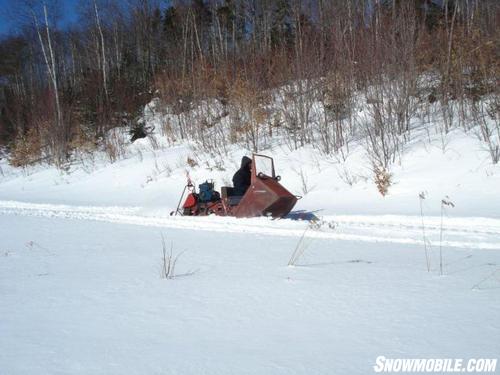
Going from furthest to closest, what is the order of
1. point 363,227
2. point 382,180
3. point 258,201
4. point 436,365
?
point 382,180 → point 258,201 → point 363,227 → point 436,365

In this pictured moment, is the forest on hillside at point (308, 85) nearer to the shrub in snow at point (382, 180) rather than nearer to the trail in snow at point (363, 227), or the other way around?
the shrub in snow at point (382, 180)

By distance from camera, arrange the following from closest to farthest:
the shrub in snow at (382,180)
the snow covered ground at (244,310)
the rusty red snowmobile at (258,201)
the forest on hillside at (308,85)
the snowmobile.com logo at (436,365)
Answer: the snowmobile.com logo at (436,365) → the snow covered ground at (244,310) → the rusty red snowmobile at (258,201) → the shrub in snow at (382,180) → the forest on hillside at (308,85)

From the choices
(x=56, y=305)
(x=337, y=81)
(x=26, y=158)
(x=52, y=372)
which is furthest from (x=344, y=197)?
(x=26, y=158)

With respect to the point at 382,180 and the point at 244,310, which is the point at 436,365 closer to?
the point at 244,310

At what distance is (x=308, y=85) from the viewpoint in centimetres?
1513

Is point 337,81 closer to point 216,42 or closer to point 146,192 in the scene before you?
point 146,192

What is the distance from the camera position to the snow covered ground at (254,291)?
2725 millimetres

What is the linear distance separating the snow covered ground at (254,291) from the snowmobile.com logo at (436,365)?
6 centimetres

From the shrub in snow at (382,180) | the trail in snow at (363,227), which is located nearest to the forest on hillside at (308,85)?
the shrub in snow at (382,180)

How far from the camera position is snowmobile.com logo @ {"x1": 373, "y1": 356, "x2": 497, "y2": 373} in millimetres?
2497

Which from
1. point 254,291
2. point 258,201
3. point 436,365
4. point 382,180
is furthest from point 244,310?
point 382,180

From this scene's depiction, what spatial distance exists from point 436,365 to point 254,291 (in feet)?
5.85

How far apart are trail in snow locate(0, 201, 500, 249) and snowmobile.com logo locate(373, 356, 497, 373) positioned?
3.76 meters

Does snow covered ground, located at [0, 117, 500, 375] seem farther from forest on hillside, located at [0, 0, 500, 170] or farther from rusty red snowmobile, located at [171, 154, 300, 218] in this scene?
forest on hillside, located at [0, 0, 500, 170]
